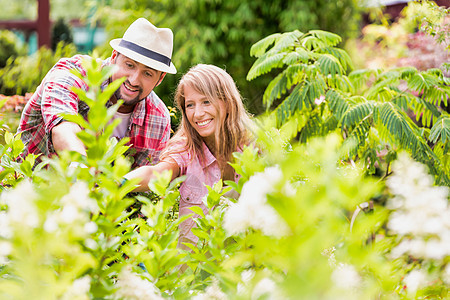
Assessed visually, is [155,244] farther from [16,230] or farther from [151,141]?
[151,141]

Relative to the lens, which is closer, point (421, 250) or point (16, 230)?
point (16, 230)

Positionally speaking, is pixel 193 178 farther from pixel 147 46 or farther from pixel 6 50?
pixel 6 50

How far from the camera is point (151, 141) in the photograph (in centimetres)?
331

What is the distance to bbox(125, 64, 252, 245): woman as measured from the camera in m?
2.74

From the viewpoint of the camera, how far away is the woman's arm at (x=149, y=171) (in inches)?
92.0

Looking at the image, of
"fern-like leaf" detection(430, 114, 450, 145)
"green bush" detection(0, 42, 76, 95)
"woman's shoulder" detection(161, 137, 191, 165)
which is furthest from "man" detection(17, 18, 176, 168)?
"green bush" detection(0, 42, 76, 95)

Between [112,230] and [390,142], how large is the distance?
2508 mm

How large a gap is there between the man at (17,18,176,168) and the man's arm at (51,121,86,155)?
290mm

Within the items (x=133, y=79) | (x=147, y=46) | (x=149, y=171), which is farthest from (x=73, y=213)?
(x=147, y=46)

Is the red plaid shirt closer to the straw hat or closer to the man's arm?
the man's arm

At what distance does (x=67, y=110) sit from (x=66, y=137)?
343 millimetres

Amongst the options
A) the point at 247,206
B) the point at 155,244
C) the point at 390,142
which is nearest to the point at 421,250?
the point at 247,206

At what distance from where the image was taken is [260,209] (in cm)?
87

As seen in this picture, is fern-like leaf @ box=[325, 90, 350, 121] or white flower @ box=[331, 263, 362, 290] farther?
fern-like leaf @ box=[325, 90, 350, 121]
